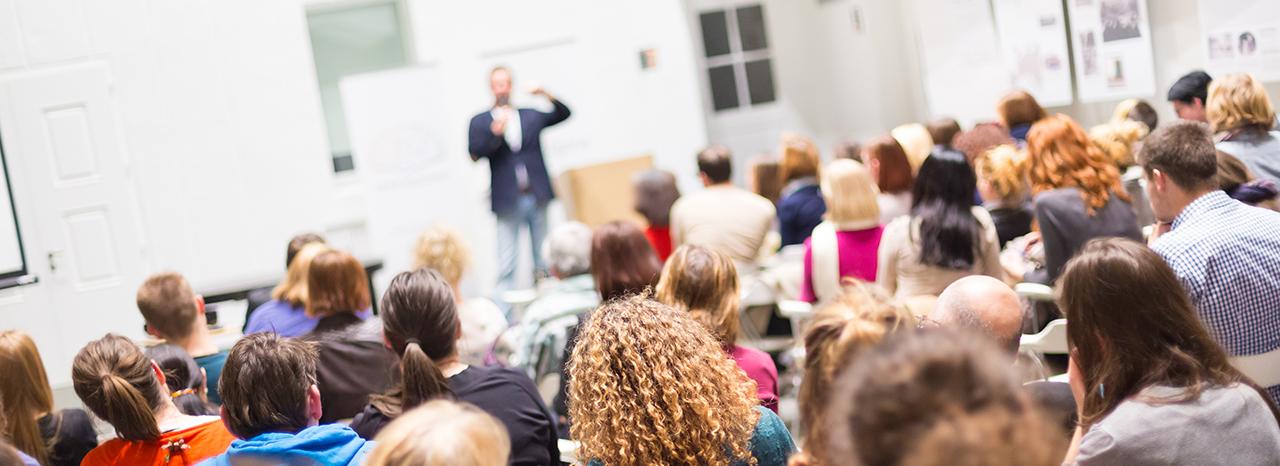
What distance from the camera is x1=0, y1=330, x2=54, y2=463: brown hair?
319 cm

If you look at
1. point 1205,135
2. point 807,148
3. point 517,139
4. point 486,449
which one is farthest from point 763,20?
point 486,449

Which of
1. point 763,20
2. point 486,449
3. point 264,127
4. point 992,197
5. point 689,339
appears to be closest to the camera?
point 486,449

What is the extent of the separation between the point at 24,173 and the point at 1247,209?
701 centimetres

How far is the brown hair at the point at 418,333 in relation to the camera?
2.97m

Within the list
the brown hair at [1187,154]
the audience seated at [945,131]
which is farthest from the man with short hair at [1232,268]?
the audience seated at [945,131]

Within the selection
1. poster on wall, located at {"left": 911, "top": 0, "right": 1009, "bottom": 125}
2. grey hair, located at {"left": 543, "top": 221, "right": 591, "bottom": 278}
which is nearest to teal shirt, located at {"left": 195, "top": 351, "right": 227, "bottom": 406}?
grey hair, located at {"left": 543, "top": 221, "right": 591, "bottom": 278}

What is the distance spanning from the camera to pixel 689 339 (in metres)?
2.09

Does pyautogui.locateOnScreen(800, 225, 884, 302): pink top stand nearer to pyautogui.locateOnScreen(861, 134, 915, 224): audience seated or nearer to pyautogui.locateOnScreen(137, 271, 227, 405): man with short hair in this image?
pyautogui.locateOnScreen(861, 134, 915, 224): audience seated

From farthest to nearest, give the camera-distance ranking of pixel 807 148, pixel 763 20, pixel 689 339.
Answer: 1. pixel 763 20
2. pixel 807 148
3. pixel 689 339

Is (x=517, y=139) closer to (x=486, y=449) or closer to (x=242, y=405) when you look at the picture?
(x=242, y=405)

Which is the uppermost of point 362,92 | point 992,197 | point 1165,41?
point 362,92

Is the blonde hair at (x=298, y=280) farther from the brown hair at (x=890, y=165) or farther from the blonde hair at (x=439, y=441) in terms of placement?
the blonde hair at (x=439, y=441)

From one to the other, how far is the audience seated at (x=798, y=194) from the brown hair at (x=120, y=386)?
363 cm

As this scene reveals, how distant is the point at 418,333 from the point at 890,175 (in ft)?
8.54
